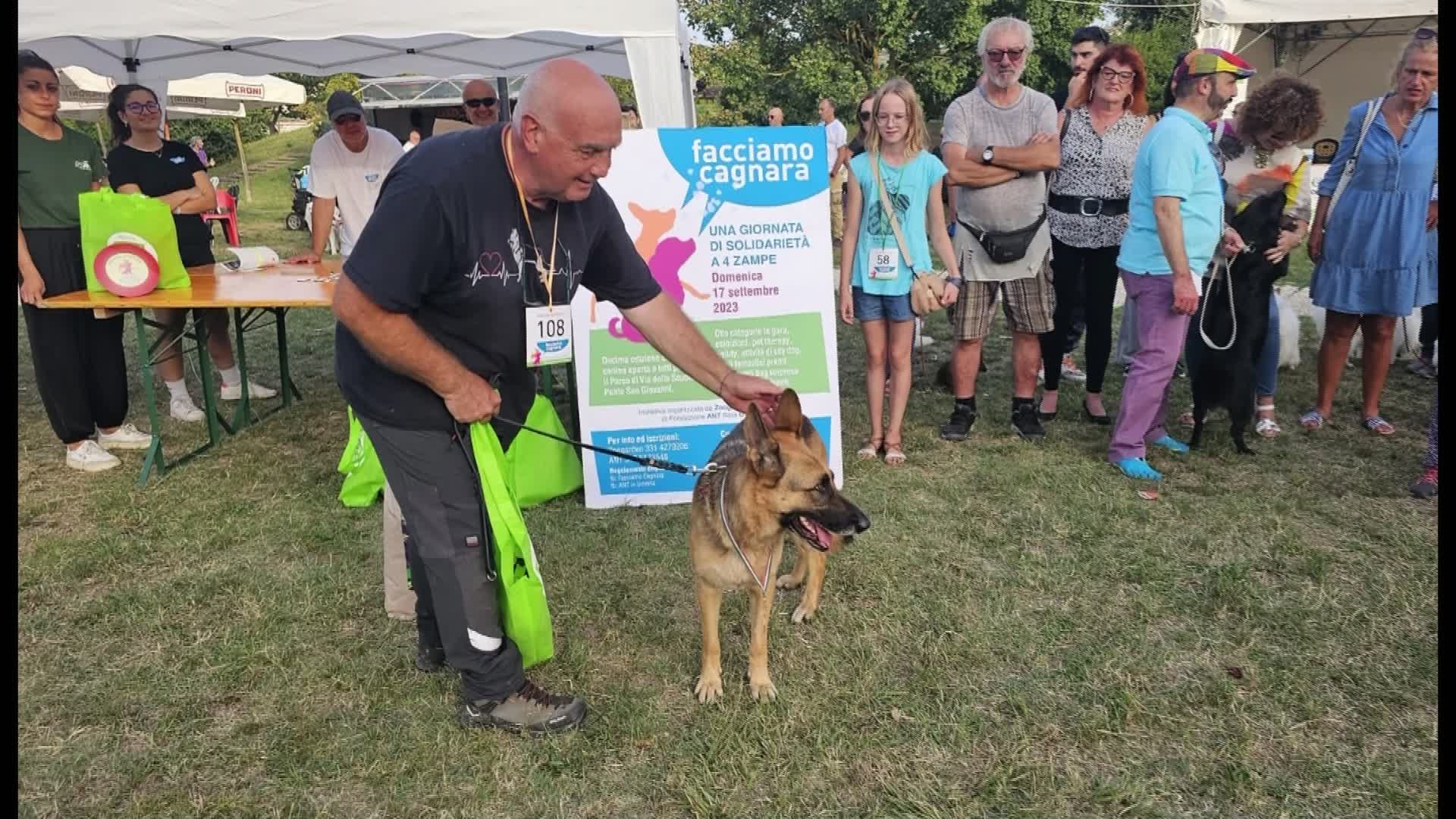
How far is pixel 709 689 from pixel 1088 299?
3698 millimetres

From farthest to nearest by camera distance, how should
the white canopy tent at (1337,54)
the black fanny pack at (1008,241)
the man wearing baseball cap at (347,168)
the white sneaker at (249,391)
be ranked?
1. the white canopy tent at (1337,54)
2. the white sneaker at (249,391)
3. the man wearing baseball cap at (347,168)
4. the black fanny pack at (1008,241)

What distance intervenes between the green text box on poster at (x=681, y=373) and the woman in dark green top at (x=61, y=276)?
3.12 metres

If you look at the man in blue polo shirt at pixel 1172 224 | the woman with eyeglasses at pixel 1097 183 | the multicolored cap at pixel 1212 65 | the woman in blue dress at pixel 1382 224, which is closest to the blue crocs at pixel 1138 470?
the man in blue polo shirt at pixel 1172 224

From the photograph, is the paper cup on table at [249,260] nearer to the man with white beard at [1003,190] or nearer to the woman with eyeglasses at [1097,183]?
the man with white beard at [1003,190]

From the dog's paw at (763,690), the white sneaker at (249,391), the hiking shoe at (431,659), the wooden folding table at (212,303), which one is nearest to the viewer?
the dog's paw at (763,690)

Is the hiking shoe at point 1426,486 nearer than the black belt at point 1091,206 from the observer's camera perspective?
Yes

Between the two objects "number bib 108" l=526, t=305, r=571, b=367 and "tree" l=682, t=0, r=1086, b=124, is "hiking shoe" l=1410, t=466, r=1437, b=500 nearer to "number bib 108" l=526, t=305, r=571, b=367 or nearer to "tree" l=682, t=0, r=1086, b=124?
"number bib 108" l=526, t=305, r=571, b=367

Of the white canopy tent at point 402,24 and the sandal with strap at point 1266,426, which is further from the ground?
the white canopy tent at point 402,24

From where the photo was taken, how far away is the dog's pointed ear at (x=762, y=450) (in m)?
2.58

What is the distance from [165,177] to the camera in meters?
5.76

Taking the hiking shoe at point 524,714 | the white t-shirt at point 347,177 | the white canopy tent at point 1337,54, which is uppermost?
the white canopy tent at point 1337,54

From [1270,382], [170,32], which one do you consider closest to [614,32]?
[170,32]

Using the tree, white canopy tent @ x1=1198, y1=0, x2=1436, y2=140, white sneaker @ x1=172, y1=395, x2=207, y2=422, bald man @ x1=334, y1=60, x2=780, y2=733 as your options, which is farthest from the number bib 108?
the tree

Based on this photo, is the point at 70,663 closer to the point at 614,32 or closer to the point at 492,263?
the point at 492,263
